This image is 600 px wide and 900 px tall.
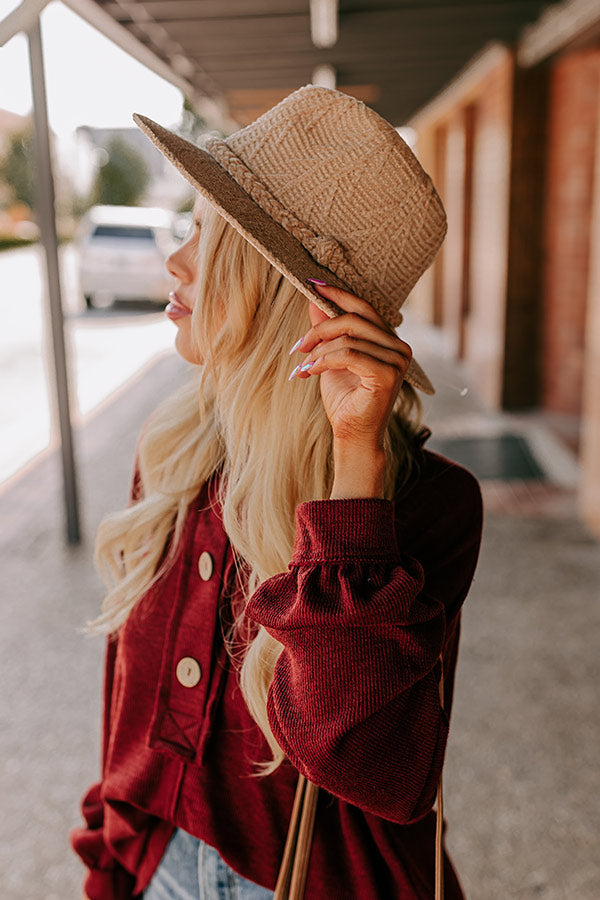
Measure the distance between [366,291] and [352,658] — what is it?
1.67ft

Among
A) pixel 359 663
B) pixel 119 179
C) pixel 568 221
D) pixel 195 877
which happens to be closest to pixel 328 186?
pixel 359 663

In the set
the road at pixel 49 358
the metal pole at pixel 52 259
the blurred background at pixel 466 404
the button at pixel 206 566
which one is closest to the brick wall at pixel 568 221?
the blurred background at pixel 466 404

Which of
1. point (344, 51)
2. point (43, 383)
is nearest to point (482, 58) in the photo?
point (344, 51)

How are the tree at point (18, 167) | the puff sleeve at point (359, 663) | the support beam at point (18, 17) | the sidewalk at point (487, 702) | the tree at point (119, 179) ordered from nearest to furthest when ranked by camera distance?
the support beam at point (18, 17) → the puff sleeve at point (359, 663) → the sidewalk at point (487, 702) → the tree at point (18, 167) → the tree at point (119, 179)

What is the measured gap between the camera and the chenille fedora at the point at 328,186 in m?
1.16

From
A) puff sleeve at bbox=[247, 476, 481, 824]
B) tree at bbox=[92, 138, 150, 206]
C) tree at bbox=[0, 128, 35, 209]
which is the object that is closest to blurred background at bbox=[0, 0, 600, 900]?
puff sleeve at bbox=[247, 476, 481, 824]

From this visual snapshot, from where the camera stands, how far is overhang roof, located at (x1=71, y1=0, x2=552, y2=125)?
592 centimetres

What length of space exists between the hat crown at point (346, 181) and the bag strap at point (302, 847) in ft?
1.87

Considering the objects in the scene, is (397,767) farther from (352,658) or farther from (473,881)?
(473,881)

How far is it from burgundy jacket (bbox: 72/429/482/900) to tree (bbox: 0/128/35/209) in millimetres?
42486

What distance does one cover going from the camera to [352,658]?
1025mm

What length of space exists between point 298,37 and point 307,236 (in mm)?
6496

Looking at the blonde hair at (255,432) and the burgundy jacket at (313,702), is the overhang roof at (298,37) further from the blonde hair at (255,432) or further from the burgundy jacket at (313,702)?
the burgundy jacket at (313,702)

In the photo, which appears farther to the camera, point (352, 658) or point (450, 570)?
point (450, 570)
